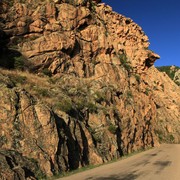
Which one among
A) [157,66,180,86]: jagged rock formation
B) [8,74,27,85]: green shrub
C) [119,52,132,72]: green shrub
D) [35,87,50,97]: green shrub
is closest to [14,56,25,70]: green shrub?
[8,74,27,85]: green shrub

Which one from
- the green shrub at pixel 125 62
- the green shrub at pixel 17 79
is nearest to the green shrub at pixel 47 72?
the green shrub at pixel 17 79

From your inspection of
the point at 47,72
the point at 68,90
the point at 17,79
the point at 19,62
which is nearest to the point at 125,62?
the point at 47,72

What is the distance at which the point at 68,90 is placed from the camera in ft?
88.6

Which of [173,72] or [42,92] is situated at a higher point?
[173,72]

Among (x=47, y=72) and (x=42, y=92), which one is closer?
(x=42, y=92)

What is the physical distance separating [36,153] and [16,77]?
9282 millimetres

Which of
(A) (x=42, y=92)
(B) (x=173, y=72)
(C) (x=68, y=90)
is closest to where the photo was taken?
(A) (x=42, y=92)

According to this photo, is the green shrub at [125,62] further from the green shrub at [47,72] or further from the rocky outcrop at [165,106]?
the green shrub at [47,72]

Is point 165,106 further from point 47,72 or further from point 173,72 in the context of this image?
point 173,72

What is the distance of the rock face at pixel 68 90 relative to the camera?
16219 millimetres

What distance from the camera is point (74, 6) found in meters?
35.8

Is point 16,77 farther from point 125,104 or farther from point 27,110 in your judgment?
point 125,104

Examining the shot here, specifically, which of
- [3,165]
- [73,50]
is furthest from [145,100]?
[3,165]

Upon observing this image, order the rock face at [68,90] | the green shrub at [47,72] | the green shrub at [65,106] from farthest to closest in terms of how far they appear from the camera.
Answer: the green shrub at [47,72], the green shrub at [65,106], the rock face at [68,90]
